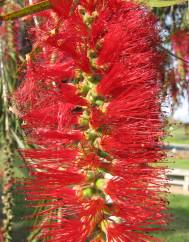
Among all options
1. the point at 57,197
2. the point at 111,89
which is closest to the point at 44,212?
the point at 57,197

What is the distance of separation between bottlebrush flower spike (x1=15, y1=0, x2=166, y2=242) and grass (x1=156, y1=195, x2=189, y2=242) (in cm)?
460

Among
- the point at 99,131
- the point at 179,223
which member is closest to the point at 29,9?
the point at 99,131

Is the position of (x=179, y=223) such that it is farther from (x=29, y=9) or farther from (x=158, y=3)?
(x=29, y=9)

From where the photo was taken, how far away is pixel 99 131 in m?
1.03

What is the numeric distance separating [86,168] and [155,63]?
260 mm

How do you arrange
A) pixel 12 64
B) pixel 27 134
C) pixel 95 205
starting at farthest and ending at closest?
pixel 12 64
pixel 27 134
pixel 95 205

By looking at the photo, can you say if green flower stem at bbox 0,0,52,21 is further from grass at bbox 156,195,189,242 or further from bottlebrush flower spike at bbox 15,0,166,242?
grass at bbox 156,195,189,242

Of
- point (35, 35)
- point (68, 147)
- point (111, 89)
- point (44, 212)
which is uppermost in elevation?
point (35, 35)

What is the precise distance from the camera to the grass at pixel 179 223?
6.66m

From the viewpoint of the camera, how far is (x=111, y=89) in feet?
3.32

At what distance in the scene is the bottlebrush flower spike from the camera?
101 centimetres

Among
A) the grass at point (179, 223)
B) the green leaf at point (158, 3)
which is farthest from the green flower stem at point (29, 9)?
the grass at point (179, 223)

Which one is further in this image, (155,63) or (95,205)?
(155,63)

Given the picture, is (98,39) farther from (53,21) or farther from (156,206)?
(156,206)
